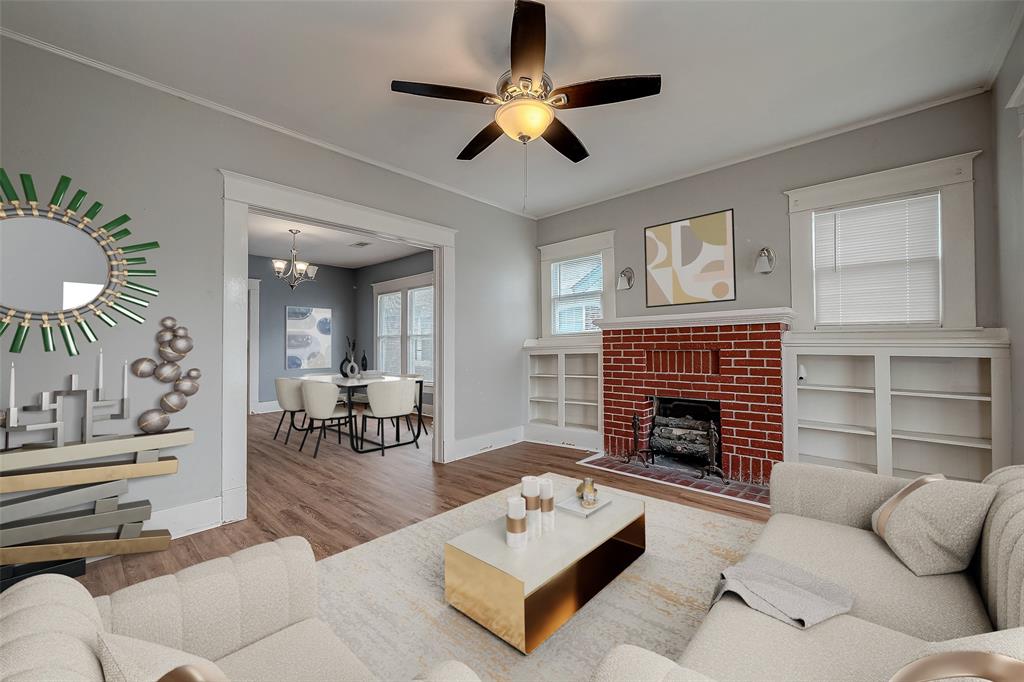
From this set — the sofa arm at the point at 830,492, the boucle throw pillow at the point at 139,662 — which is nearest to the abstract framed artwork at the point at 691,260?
the sofa arm at the point at 830,492

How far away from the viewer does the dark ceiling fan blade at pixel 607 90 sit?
2.07m

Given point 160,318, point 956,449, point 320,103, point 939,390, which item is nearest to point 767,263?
point 939,390

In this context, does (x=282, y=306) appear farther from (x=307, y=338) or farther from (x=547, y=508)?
(x=547, y=508)

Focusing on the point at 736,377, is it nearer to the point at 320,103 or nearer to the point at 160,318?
the point at 320,103

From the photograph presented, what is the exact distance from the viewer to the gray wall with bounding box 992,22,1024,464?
7.68 feet

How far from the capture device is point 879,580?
4.61 ft

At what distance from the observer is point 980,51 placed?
8.14 feet

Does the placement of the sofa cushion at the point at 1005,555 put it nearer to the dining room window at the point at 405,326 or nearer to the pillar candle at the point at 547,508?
the pillar candle at the point at 547,508

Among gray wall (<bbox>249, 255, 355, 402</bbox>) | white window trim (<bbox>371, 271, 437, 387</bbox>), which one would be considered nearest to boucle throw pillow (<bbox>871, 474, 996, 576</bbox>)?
white window trim (<bbox>371, 271, 437, 387</bbox>)

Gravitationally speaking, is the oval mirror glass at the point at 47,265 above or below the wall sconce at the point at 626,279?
below

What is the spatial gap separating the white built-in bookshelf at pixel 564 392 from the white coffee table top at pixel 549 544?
8.51ft

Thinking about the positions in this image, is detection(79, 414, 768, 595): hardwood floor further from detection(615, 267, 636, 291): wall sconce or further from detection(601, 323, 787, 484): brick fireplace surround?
detection(615, 267, 636, 291): wall sconce

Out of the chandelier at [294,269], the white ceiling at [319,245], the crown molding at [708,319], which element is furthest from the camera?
the chandelier at [294,269]

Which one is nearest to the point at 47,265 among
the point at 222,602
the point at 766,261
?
the point at 222,602
